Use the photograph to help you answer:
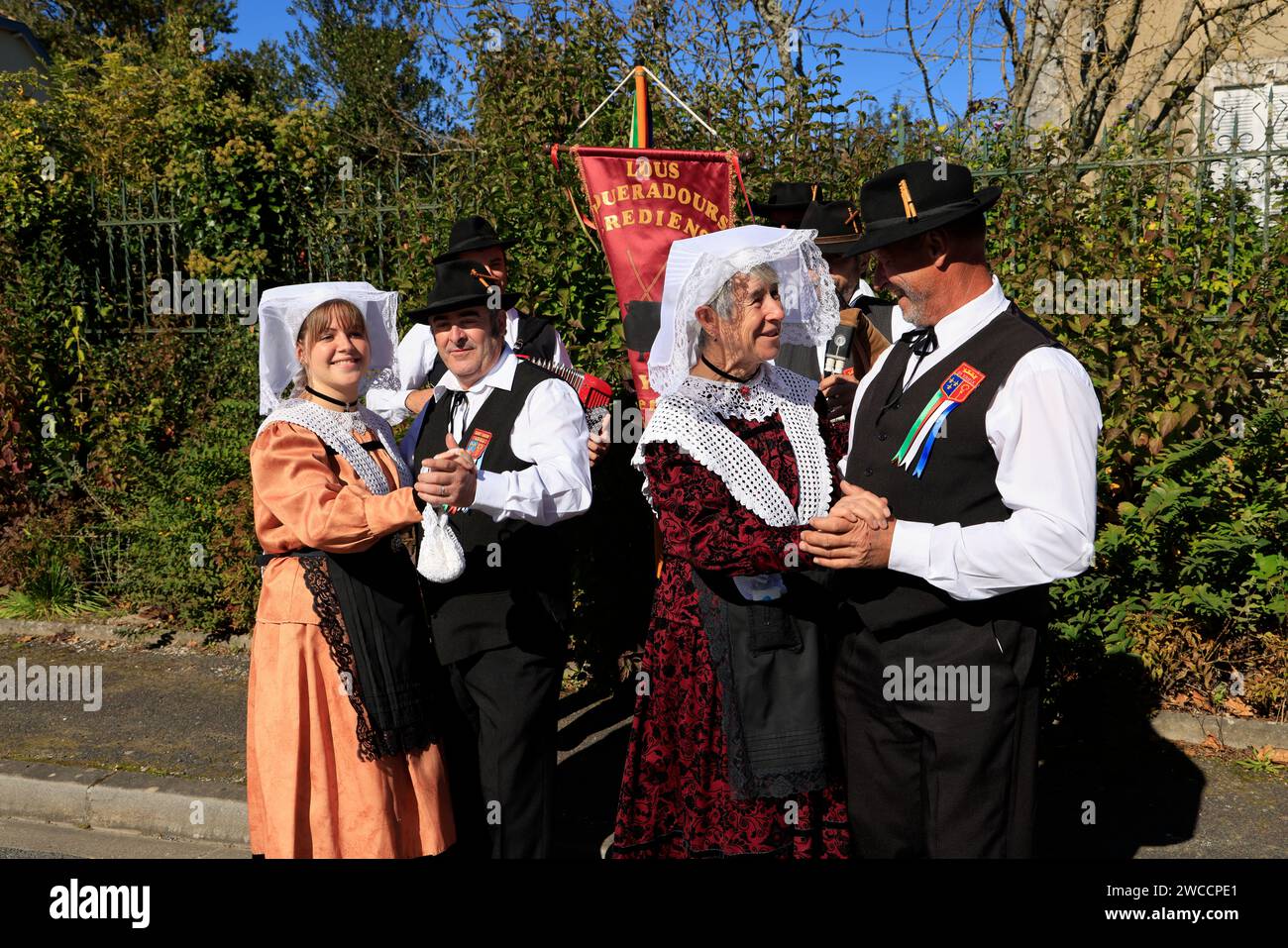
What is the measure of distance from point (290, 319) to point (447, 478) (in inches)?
36.7

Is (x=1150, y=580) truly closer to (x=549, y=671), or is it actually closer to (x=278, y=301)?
(x=549, y=671)

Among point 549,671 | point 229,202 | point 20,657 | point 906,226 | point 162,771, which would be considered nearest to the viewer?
point 906,226

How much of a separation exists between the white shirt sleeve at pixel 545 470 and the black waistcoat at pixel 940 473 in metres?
0.86

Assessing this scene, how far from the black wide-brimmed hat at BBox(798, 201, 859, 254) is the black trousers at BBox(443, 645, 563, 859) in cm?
209

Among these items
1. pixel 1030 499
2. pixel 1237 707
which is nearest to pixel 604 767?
pixel 1237 707

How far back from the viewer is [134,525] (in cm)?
730

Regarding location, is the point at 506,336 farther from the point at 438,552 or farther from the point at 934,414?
the point at 934,414

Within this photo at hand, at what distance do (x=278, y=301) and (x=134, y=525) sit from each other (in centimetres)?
449

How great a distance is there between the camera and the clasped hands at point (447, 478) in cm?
297

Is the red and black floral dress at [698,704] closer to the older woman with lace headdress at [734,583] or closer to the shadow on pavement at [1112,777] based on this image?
the older woman with lace headdress at [734,583]

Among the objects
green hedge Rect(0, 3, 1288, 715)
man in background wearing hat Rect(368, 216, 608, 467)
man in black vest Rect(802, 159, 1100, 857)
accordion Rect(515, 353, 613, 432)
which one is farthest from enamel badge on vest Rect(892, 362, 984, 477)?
green hedge Rect(0, 3, 1288, 715)

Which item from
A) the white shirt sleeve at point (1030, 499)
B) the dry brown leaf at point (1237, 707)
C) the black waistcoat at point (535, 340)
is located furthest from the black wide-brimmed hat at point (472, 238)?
the dry brown leaf at point (1237, 707)

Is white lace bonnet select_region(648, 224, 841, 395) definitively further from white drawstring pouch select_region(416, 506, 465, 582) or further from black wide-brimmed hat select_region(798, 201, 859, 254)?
black wide-brimmed hat select_region(798, 201, 859, 254)

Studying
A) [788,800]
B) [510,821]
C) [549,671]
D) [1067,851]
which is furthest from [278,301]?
[1067,851]
